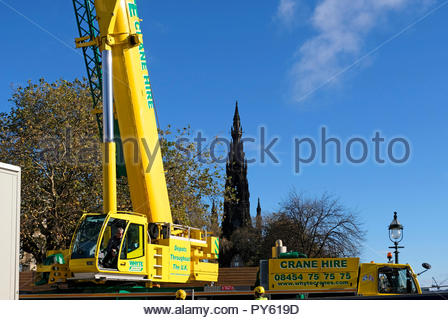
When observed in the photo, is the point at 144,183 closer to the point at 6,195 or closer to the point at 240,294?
the point at 240,294

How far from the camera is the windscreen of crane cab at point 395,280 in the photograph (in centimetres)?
1567

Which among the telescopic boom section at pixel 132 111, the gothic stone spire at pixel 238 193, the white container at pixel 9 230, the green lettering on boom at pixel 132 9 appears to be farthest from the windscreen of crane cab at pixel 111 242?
the gothic stone spire at pixel 238 193

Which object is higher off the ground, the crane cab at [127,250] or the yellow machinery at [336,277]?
the crane cab at [127,250]

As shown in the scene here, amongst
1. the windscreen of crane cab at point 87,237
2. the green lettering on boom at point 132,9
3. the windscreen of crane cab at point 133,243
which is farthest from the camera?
the green lettering on boom at point 132,9

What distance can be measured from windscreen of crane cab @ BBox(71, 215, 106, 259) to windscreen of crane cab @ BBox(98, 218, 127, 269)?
0.22 m

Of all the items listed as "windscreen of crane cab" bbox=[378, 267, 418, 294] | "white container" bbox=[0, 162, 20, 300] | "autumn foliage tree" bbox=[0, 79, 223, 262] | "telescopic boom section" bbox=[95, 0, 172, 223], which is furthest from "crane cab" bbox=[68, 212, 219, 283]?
"autumn foliage tree" bbox=[0, 79, 223, 262]

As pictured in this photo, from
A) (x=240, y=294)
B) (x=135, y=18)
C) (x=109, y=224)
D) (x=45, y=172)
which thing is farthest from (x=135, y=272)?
(x=45, y=172)

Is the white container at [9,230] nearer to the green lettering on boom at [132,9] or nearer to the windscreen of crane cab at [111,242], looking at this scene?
the windscreen of crane cab at [111,242]

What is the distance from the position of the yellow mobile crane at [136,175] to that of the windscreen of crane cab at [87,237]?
0.11 metres

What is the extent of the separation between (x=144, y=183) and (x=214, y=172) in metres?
14.9

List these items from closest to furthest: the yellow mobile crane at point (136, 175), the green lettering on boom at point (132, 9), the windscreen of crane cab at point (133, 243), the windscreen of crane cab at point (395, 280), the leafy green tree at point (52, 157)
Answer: the windscreen of crane cab at point (133, 243) < the yellow mobile crane at point (136, 175) < the windscreen of crane cab at point (395, 280) < the green lettering on boom at point (132, 9) < the leafy green tree at point (52, 157)

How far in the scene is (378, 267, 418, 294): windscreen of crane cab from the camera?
15672 millimetres

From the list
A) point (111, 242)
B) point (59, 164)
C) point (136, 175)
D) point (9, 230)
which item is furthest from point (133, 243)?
point (59, 164)
